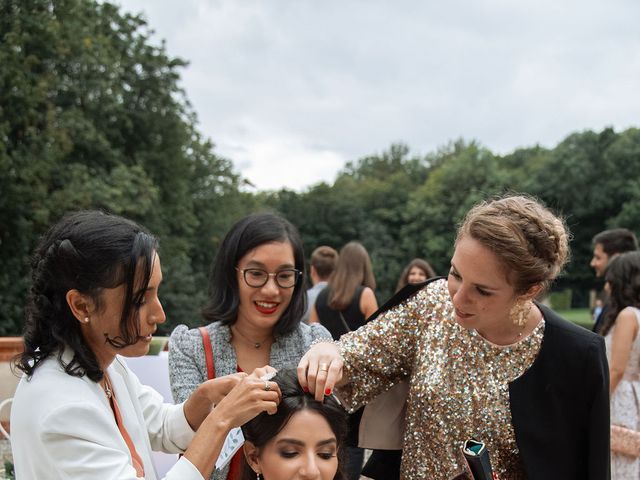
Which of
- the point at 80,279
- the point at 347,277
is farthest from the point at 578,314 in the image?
the point at 80,279

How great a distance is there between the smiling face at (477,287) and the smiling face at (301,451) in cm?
62

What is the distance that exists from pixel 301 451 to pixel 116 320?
34.0 inches

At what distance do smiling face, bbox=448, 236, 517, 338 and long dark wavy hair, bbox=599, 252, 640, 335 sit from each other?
252 centimetres

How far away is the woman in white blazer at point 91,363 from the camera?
1782 millimetres

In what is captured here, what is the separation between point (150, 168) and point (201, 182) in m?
4.32

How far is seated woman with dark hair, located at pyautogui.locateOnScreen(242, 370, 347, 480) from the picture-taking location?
2441mm

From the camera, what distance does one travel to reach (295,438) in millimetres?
2473

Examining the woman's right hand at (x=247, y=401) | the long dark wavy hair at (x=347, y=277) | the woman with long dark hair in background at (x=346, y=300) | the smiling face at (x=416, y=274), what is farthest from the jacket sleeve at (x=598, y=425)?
the smiling face at (x=416, y=274)

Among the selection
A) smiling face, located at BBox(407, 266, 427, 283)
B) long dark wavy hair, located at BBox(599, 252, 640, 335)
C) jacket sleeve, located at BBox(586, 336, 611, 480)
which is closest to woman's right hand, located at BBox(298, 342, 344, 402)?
jacket sleeve, located at BBox(586, 336, 611, 480)

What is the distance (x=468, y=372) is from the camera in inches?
97.3

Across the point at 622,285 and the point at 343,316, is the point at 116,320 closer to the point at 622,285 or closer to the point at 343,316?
the point at 622,285

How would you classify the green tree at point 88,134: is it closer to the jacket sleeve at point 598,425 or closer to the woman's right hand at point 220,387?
the woman's right hand at point 220,387

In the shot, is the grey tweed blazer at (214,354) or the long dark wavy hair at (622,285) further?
the long dark wavy hair at (622,285)

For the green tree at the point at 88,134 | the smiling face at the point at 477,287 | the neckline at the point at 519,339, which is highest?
the green tree at the point at 88,134
